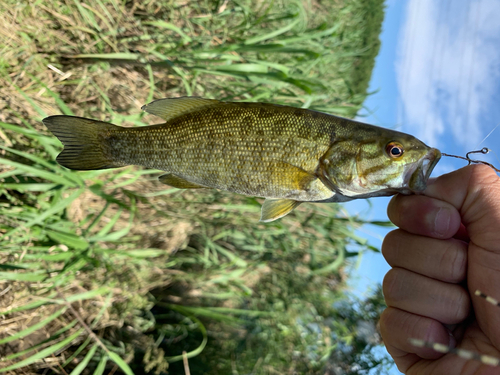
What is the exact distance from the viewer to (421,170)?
4.20 ft

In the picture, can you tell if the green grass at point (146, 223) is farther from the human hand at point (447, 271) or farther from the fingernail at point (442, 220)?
the fingernail at point (442, 220)

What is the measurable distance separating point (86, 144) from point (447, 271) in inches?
69.7

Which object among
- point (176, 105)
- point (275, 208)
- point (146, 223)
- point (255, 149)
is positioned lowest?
point (146, 223)

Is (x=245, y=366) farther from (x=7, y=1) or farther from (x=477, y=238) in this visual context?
(x=7, y=1)

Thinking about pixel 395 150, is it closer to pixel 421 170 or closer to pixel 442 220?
pixel 421 170

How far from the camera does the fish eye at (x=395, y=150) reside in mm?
1300

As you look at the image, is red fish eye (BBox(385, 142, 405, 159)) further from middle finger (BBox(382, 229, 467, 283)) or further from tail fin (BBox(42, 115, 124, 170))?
tail fin (BBox(42, 115, 124, 170))

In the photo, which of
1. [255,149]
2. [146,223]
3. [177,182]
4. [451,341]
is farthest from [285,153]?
[146,223]

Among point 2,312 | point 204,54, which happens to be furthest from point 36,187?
point 204,54

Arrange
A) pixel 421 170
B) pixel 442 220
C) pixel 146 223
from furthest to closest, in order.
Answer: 1. pixel 146 223
2. pixel 442 220
3. pixel 421 170

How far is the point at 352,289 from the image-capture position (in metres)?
4.01

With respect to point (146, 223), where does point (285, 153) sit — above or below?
above

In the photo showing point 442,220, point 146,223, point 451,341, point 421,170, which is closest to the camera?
point 421,170

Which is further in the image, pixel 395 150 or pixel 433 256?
pixel 433 256
